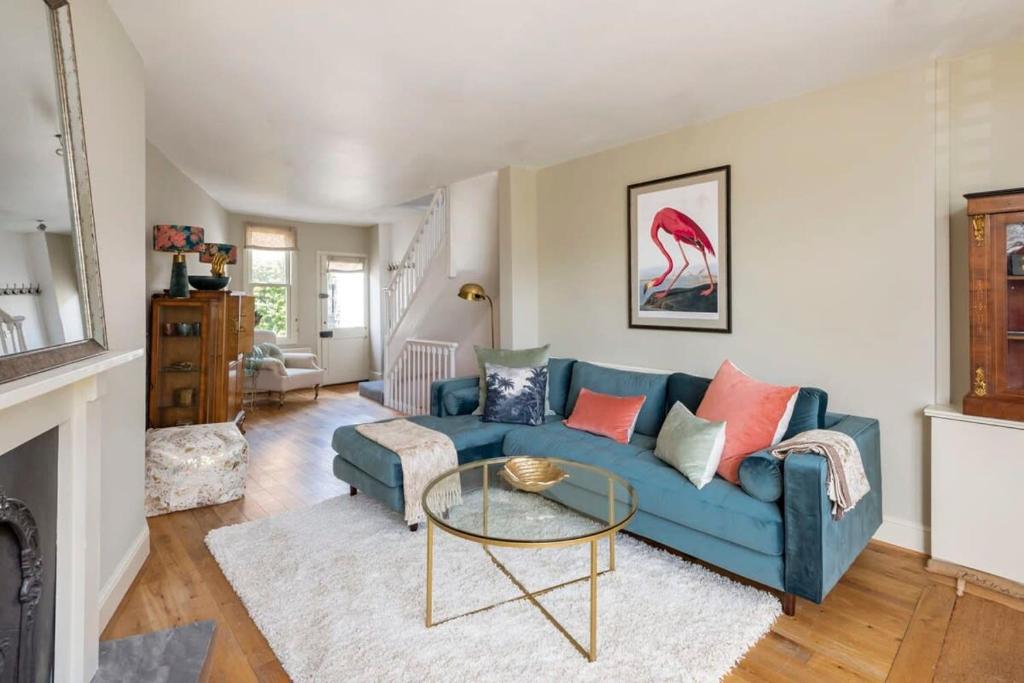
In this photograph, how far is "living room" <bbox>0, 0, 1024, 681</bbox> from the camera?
173 cm

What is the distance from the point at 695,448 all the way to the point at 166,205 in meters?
4.44

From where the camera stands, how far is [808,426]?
2596 mm

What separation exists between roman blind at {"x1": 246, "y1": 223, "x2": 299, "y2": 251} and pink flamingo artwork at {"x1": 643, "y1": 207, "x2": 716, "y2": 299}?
18.4ft

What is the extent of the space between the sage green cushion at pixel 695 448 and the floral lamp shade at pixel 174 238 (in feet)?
11.6

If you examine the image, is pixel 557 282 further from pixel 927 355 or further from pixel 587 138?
pixel 927 355

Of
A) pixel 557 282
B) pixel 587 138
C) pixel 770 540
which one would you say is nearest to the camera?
pixel 770 540

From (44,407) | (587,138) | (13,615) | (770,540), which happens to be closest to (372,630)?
(13,615)

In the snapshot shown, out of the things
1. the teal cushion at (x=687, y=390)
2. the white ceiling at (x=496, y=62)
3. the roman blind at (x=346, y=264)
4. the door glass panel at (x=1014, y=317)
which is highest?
the white ceiling at (x=496, y=62)

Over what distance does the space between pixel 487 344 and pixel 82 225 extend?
3.92 metres

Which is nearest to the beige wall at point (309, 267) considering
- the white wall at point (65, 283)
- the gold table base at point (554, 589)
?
the gold table base at point (554, 589)

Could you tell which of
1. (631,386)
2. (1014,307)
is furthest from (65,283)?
(1014,307)

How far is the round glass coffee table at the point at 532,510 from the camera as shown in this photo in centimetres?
188

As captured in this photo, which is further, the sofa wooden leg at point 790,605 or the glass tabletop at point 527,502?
the sofa wooden leg at point 790,605

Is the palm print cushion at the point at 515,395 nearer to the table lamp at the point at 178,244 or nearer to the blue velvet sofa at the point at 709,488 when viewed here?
the blue velvet sofa at the point at 709,488
